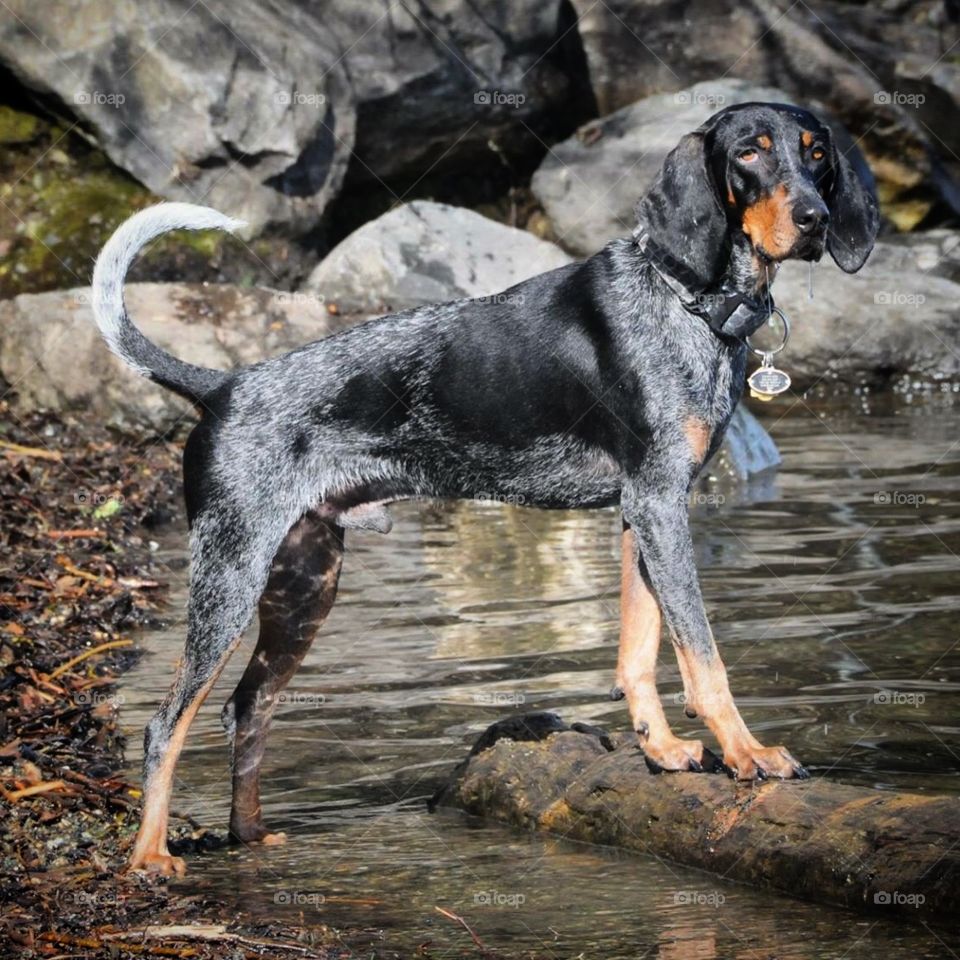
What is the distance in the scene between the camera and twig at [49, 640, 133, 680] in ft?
21.4

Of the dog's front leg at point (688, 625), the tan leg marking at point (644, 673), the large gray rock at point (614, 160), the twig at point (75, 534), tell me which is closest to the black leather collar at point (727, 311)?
the dog's front leg at point (688, 625)

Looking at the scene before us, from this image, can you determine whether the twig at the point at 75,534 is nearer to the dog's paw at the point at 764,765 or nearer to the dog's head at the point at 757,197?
the dog's head at the point at 757,197

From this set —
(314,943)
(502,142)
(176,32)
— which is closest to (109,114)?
(176,32)

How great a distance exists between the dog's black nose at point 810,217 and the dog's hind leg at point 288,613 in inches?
72.7

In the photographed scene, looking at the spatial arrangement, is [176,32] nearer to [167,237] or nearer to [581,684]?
[167,237]

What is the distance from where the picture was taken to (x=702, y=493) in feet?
37.0

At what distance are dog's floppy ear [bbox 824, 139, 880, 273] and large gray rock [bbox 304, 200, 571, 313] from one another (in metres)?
7.89

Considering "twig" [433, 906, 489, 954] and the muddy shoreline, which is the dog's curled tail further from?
"twig" [433, 906, 489, 954]

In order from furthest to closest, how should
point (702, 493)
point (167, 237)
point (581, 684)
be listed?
point (167, 237) → point (702, 493) → point (581, 684)

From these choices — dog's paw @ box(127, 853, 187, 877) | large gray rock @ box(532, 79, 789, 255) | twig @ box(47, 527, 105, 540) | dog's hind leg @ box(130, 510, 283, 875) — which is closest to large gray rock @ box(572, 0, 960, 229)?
large gray rock @ box(532, 79, 789, 255)

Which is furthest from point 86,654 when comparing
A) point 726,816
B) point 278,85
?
point 278,85

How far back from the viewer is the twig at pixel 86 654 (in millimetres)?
6533

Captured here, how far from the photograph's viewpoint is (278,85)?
14.6 metres

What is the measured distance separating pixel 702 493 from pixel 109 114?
6162mm
